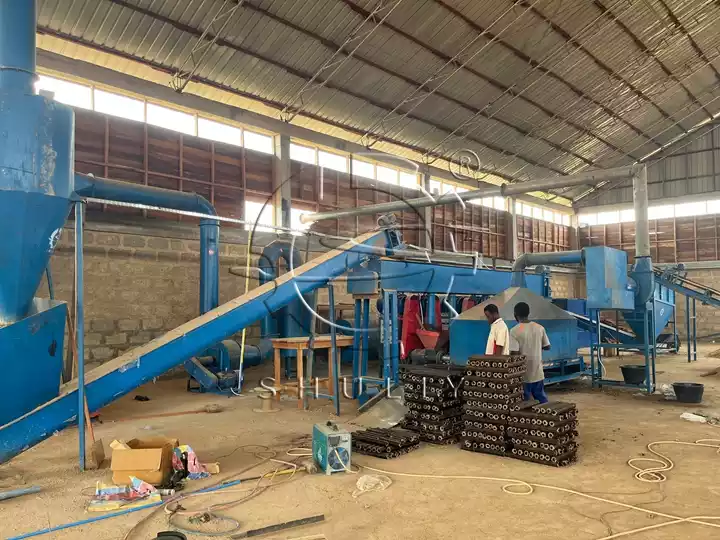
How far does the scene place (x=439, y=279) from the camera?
899 cm

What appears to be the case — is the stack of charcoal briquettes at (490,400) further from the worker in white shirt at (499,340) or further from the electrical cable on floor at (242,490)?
the electrical cable on floor at (242,490)

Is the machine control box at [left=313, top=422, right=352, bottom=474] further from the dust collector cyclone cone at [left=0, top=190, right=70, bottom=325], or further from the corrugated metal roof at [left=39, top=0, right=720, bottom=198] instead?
the corrugated metal roof at [left=39, top=0, right=720, bottom=198]

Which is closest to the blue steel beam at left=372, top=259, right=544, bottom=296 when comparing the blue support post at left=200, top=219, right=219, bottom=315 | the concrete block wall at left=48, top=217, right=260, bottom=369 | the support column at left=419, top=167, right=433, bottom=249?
the blue support post at left=200, top=219, right=219, bottom=315

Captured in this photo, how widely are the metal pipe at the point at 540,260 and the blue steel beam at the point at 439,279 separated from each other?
0.65ft

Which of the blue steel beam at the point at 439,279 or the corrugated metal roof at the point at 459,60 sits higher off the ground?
the corrugated metal roof at the point at 459,60

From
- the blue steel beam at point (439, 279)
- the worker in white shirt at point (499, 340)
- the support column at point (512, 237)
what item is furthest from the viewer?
the support column at point (512, 237)

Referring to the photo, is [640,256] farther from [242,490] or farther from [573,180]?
[242,490]

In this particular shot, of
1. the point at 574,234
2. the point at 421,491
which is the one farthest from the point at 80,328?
the point at 574,234

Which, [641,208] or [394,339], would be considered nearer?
[394,339]

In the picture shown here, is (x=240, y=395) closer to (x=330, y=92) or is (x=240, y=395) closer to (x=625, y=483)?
(x=625, y=483)

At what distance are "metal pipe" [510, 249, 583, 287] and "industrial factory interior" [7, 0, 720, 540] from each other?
0.22 feet

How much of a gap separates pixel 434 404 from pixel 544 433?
1338 mm

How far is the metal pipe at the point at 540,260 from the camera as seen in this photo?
436 inches

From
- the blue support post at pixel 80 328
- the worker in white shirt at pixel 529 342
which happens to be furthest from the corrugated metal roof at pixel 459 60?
the worker in white shirt at pixel 529 342
